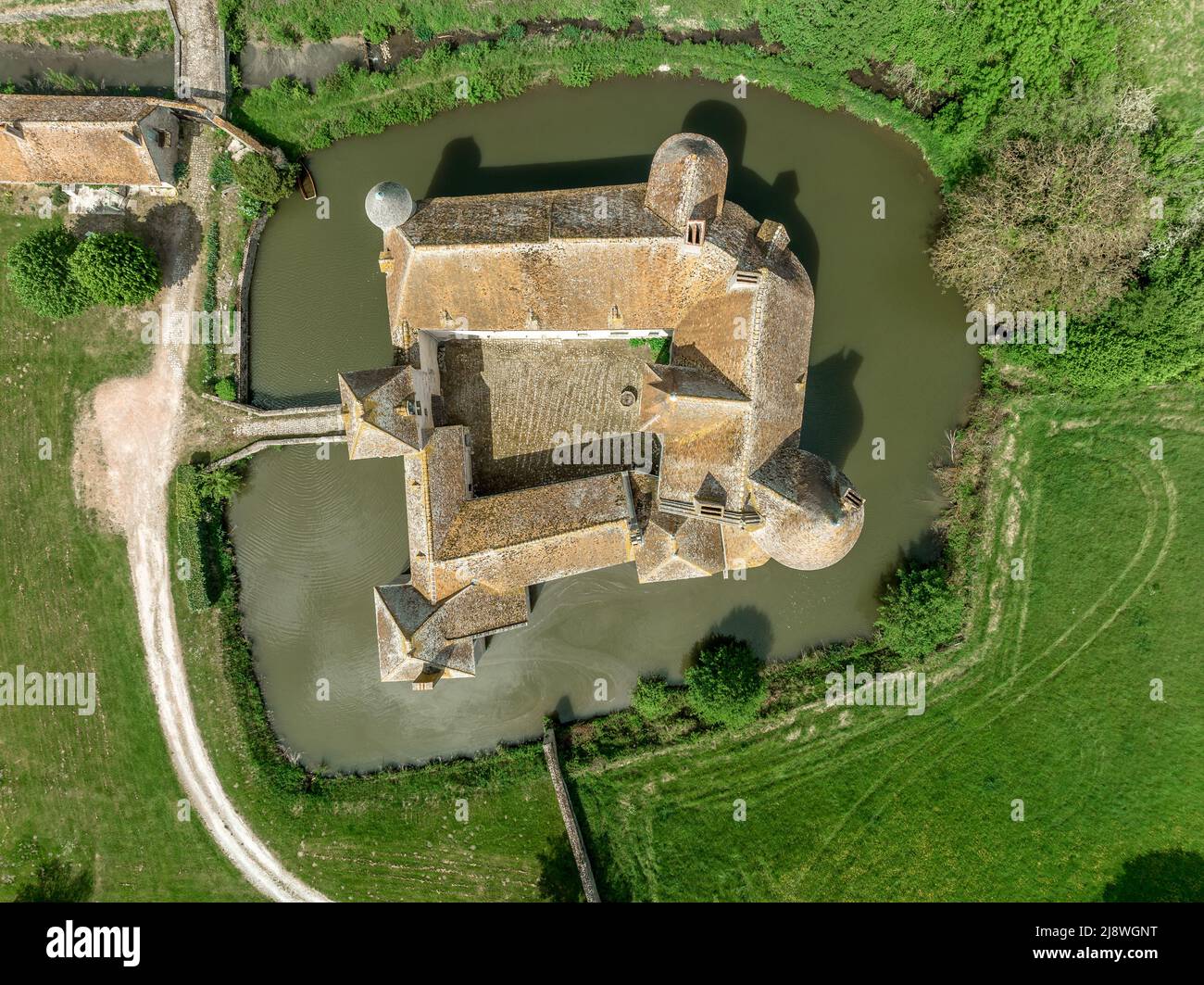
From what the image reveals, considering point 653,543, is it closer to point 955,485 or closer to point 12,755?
point 955,485

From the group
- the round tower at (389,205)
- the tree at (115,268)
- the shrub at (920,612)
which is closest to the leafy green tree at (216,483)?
the tree at (115,268)

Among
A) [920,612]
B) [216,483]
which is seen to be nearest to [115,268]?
[216,483]

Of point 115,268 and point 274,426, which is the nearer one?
point 115,268

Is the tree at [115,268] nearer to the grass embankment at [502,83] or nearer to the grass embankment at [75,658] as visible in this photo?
the grass embankment at [75,658]

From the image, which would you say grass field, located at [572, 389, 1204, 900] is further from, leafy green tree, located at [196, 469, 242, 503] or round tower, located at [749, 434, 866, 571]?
leafy green tree, located at [196, 469, 242, 503]

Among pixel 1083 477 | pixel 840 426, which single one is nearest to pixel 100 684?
pixel 840 426

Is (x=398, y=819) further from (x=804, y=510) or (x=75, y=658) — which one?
(x=804, y=510)
